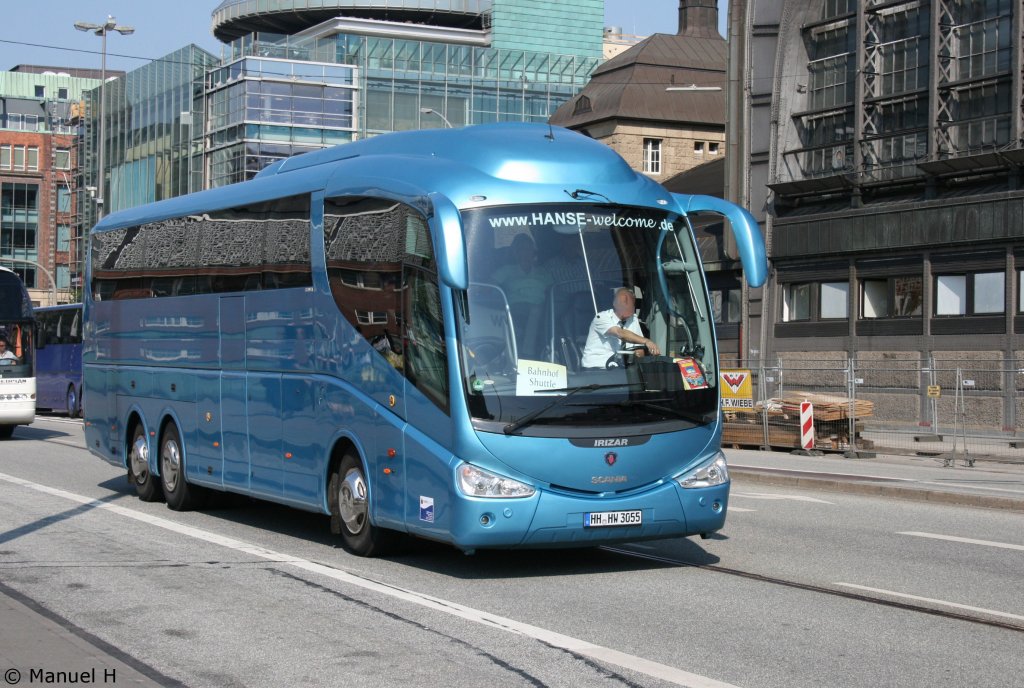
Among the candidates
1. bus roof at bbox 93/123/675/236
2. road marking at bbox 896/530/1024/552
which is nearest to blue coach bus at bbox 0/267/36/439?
bus roof at bbox 93/123/675/236

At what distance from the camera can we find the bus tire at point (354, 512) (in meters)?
11.8

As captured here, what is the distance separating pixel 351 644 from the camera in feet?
26.9

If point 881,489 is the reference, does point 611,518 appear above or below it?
above

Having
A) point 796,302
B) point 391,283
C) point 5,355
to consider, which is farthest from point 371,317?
point 796,302

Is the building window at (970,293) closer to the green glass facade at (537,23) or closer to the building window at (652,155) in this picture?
the building window at (652,155)

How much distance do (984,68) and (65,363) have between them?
29.7 metres

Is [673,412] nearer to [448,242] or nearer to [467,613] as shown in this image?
[448,242]

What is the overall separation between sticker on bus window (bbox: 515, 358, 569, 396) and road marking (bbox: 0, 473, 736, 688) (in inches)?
63.6

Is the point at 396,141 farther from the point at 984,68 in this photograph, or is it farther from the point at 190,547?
the point at 984,68

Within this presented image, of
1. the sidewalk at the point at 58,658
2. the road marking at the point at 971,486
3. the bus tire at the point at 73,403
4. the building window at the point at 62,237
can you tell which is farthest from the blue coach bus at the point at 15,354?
the building window at the point at 62,237

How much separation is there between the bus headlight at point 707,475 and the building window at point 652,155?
5966cm

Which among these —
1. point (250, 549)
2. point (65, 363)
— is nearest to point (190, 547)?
point (250, 549)

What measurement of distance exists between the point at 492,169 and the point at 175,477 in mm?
6711

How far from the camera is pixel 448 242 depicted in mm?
9797
